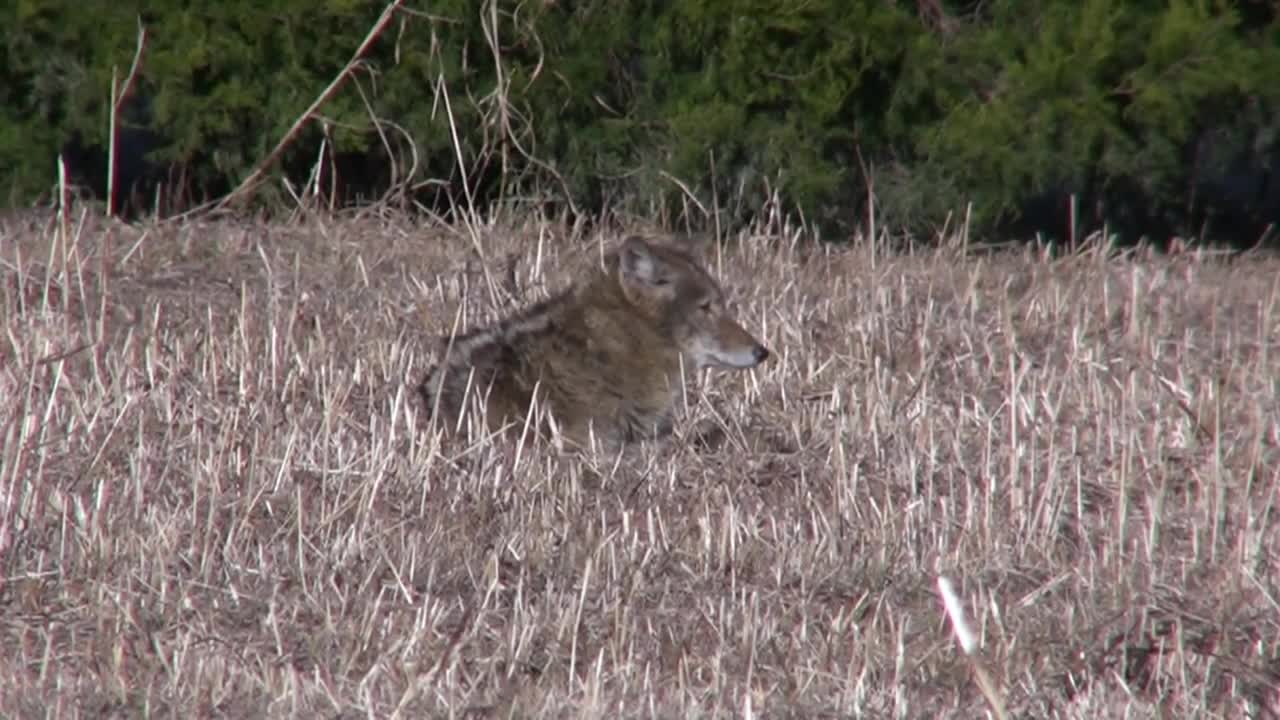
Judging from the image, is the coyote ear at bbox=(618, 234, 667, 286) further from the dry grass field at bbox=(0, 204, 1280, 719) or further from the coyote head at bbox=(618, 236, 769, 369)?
the dry grass field at bbox=(0, 204, 1280, 719)

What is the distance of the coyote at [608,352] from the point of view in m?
7.50

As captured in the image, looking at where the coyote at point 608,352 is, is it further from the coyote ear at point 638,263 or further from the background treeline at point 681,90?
the background treeline at point 681,90

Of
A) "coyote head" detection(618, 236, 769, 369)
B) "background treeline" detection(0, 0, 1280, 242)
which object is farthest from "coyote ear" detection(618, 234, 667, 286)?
"background treeline" detection(0, 0, 1280, 242)

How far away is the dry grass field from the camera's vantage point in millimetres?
5066

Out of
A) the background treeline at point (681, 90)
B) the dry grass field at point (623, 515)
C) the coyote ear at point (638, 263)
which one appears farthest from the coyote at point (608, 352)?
the background treeline at point (681, 90)

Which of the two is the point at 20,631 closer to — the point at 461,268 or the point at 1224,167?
the point at 461,268

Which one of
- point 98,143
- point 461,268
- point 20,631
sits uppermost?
point 20,631

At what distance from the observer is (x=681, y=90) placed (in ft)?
42.4

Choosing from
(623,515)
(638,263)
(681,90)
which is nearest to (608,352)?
(638,263)

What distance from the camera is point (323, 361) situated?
809cm

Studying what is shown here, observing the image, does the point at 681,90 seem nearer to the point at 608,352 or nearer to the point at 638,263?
the point at 638,263

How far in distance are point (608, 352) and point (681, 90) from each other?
539 centimetres

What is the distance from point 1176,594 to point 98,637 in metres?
3.03

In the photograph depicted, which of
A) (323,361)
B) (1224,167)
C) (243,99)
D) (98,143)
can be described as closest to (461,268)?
(323,361)
